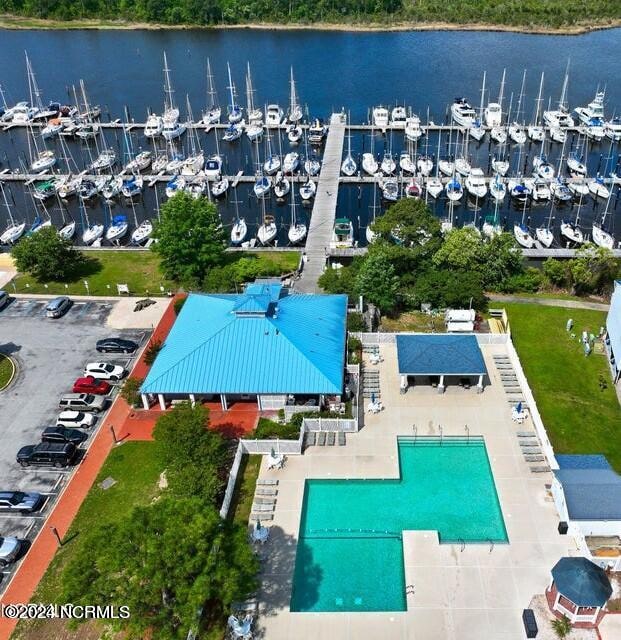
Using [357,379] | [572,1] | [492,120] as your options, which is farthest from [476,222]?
[572,1]

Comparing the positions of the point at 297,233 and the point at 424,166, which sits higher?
the point at 424,166

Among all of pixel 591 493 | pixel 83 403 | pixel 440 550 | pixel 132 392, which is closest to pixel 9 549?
pixel 83 403

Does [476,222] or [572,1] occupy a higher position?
[572,1]

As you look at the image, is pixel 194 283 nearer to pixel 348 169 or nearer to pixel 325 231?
pixel 325 231

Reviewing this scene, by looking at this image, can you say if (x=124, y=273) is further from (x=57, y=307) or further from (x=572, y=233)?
(x=572, y=233)

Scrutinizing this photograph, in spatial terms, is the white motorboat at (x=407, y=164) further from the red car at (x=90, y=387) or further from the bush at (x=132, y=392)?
the red car at (x=90, y=387)

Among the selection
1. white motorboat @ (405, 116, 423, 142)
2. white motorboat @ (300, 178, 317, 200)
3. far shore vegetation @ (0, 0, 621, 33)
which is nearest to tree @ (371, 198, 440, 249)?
white motorboat @ (300, 178, 317, 200)

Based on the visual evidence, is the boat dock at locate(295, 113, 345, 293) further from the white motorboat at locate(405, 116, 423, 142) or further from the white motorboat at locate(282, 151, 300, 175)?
the white motorboat at locate(405, 116, 423, 142)
